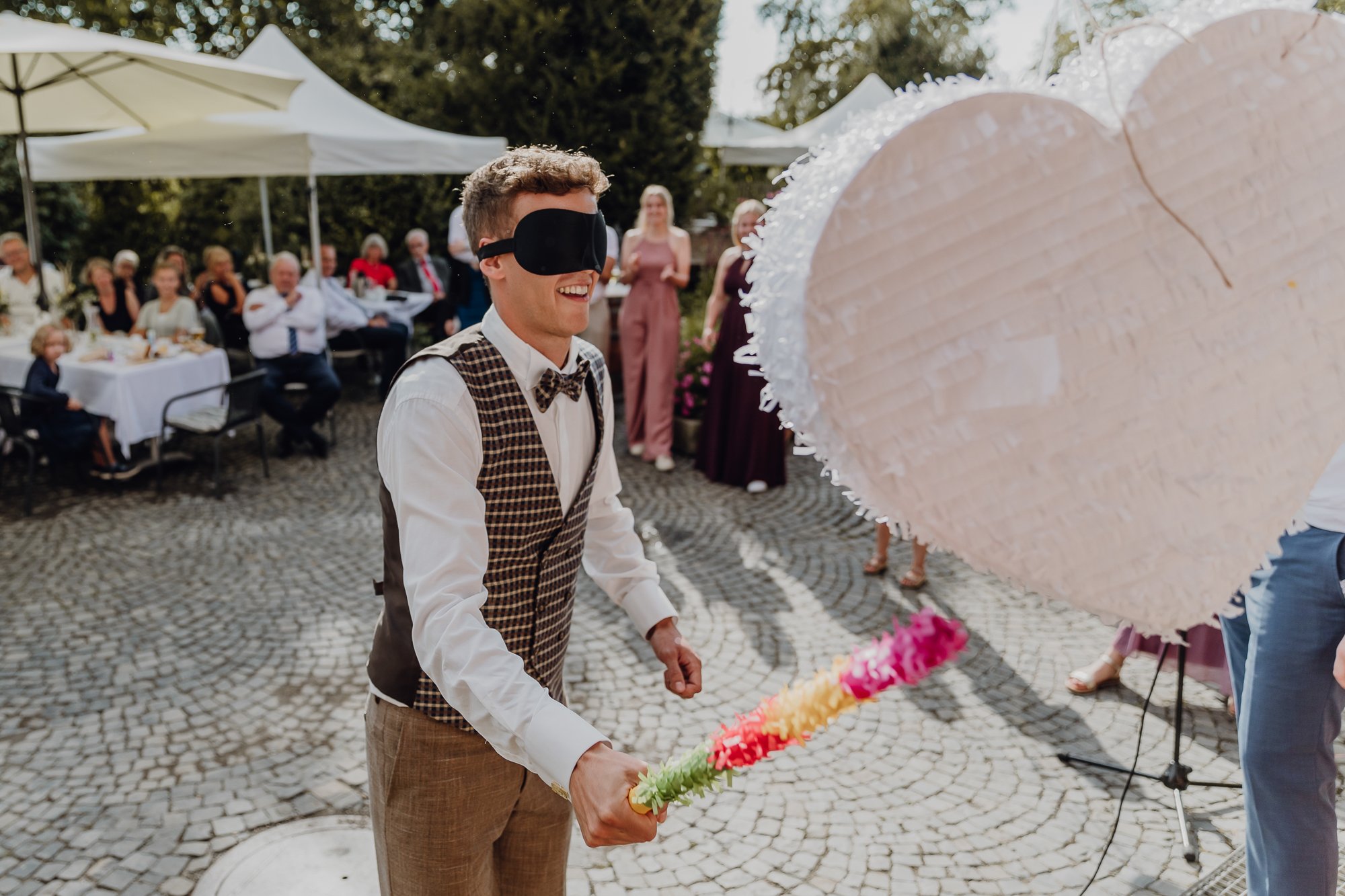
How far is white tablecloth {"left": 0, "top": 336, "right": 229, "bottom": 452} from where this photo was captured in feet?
23.5

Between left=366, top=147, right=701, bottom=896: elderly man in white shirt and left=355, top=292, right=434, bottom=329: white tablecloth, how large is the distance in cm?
959

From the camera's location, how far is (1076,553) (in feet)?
3.23

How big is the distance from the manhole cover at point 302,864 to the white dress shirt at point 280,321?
591cm

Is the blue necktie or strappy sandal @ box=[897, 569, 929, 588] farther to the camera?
the blue necktie

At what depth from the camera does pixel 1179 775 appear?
139 inches

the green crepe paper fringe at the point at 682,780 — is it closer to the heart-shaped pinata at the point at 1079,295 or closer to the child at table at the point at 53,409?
the heart-shaped pinata at the point at 1079,295

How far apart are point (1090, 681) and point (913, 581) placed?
52.0 inches

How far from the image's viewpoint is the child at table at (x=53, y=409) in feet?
23.0

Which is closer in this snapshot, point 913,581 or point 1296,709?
point 1296,709

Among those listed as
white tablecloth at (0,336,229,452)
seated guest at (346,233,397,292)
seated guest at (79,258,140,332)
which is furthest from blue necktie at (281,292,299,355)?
seated guest at (346,233,397,292)

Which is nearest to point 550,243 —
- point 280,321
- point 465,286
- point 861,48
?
point 280,321

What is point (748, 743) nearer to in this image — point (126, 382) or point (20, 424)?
point (126, 382)

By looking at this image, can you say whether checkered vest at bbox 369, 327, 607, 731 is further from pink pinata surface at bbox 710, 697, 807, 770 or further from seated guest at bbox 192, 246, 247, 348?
seated guest at bbox 192, 246, 247, 348

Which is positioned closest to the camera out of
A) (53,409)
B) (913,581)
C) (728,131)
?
(913,581)
